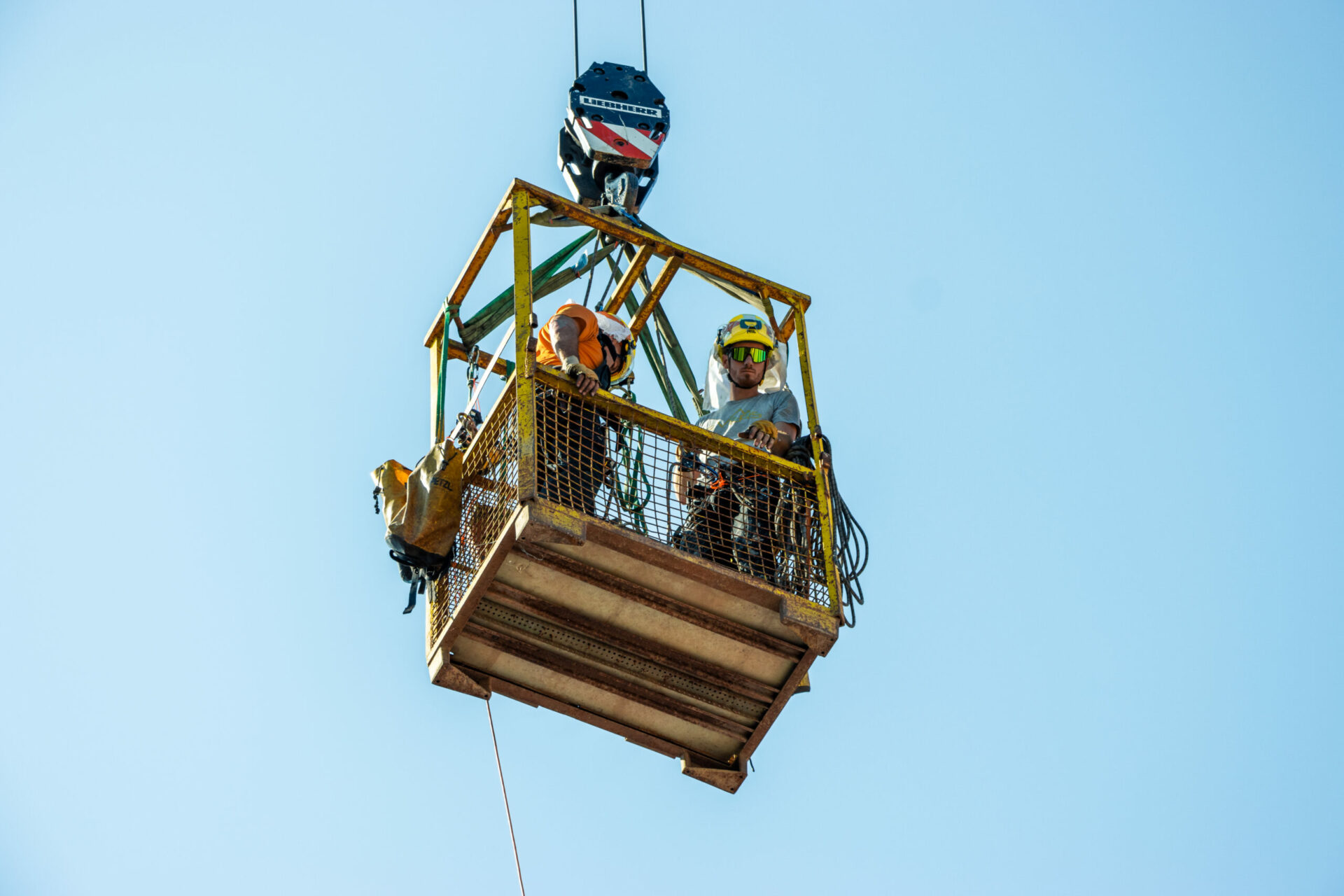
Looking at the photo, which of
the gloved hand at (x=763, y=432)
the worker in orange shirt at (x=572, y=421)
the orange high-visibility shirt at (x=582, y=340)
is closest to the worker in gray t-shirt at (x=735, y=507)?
the gloved hand at (x=763, y=432)

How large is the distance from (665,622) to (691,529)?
565 millimetres

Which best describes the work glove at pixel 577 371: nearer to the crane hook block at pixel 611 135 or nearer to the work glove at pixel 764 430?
the work glove at pixel 764 430

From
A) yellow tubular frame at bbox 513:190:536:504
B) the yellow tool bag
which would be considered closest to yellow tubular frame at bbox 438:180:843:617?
yellow tubular frame at bbox 513:190:536:504

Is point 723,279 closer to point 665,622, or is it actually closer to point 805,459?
point 805,459

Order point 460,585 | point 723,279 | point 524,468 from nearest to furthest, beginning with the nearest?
point 524,468, point 460,585, point 723,279

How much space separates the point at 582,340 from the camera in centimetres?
1414

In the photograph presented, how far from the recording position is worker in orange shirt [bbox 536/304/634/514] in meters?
13.1

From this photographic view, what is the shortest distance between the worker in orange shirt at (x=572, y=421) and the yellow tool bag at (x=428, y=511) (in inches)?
31.3

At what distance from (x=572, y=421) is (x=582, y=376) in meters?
0.26

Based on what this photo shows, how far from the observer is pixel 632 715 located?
46.6 ft

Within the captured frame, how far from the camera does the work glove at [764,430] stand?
46.5 ft

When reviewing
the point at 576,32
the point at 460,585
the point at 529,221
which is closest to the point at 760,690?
the point at 460,585

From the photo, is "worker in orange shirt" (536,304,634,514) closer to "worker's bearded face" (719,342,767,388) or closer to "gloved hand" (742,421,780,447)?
"gloved hand" (742,421,780,447)

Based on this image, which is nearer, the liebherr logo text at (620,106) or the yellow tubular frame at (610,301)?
the yellow tubular frame at (610,301)
